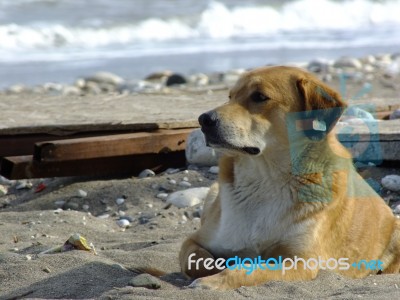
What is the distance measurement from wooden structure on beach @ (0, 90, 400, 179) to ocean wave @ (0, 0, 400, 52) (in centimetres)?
1241

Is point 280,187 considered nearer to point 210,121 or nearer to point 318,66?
point 210,121

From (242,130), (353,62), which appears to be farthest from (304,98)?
(353,62)

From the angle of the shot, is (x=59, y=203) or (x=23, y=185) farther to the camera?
(x=23, y=185)

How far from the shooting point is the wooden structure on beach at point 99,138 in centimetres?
749

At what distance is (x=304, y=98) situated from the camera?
4.89m

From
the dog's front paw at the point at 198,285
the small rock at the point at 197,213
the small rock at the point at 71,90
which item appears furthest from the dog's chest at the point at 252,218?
the small rock at the point at 71,90

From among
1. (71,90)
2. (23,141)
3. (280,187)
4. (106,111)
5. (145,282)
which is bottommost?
(71,90)

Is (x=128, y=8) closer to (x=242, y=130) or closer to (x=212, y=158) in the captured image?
(x=212, y=158)

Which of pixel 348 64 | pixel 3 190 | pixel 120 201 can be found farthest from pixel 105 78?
pixel 120 201

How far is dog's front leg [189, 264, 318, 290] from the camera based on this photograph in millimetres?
4590

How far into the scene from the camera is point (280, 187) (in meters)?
4.89

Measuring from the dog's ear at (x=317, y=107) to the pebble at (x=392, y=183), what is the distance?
2.27 meters

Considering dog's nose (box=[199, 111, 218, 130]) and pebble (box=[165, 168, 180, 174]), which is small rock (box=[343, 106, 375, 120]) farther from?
dog's nose (box=[199, 111, 218, 130])

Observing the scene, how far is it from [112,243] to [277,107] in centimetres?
194
